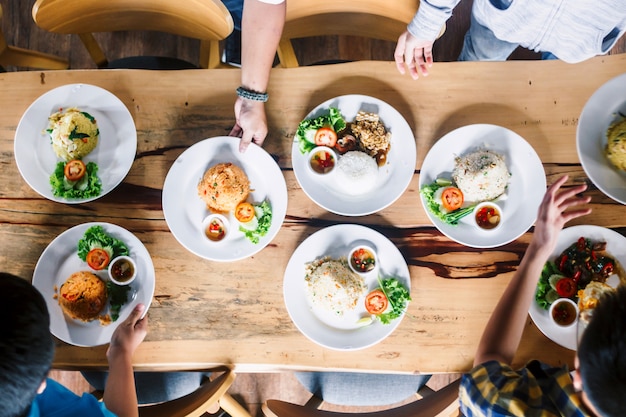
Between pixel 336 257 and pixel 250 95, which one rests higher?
pixel 250 95

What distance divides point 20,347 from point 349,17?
5.09 ft

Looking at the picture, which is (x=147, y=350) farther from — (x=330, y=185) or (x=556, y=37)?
(x=556, y=37)

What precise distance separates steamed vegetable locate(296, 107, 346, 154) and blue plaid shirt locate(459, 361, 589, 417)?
924 millimetres

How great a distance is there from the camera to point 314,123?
5.60 feet

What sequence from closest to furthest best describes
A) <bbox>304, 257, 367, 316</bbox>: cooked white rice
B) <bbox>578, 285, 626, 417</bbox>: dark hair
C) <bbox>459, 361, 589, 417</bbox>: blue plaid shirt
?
<bbox>578, 285, 626, 417</bbox>: dark hair → <bbox>459, 361, 589, 417</bbox>: blue plaid shirt → <bbox>304, 257, 367, 316</bbox>: cooked white rice

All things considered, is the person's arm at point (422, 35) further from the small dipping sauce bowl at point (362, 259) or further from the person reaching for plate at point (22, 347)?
the person reaching for plate at point (22, 347)

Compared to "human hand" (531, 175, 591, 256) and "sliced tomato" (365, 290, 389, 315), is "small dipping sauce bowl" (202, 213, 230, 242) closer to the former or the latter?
"sliced tomato" (365, 290, 389, 315)

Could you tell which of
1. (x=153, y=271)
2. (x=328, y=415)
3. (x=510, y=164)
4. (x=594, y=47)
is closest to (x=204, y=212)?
(x=153, y=271)

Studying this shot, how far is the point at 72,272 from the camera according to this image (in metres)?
1.71

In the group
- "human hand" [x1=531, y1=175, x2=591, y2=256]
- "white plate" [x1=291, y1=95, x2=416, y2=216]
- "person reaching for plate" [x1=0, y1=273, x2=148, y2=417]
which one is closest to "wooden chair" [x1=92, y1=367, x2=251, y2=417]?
"person reaching for plate" [x1=0, y1=273, x2=148, y2=417]

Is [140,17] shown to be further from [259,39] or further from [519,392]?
[519,392]

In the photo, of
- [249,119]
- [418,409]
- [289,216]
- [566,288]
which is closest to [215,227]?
[289,216]

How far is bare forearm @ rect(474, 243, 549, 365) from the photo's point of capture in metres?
1.51

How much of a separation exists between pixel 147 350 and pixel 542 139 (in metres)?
1.61
